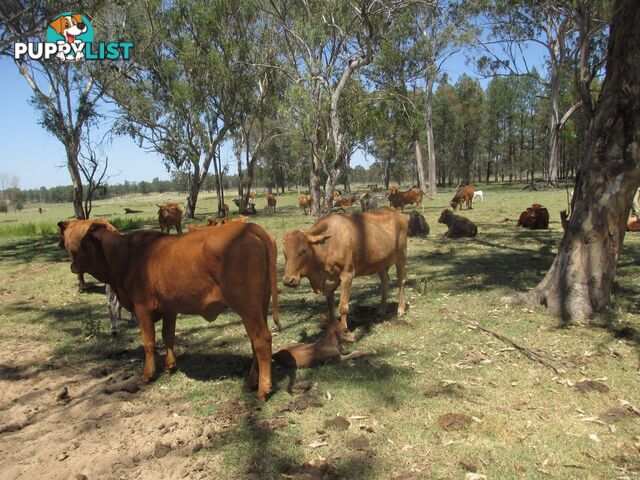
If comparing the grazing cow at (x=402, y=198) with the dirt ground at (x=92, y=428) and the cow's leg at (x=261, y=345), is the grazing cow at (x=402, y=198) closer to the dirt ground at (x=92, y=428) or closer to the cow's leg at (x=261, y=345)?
the dirt ground at (x=92, y=428)

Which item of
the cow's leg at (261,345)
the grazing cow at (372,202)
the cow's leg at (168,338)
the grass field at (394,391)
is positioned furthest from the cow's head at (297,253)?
the grazing cow at (372,202)

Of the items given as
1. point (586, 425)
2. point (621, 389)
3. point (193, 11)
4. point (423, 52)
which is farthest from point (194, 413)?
point (423, 52)

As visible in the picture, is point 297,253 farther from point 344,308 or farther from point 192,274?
point 192,274

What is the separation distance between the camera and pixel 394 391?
484cm

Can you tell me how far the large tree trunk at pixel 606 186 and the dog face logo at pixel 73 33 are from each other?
57.3 ft

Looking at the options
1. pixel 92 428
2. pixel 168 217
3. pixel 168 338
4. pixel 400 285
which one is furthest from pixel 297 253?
pixel 168 217

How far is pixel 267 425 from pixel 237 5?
1008 inches

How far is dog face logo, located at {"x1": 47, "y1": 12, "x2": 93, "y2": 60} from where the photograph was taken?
17.2m

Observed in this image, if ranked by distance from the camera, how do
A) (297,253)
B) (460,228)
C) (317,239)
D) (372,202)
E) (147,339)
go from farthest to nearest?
1. (372,202)
2. (460,228)
3. (317,239)
4. (297,253)
5. (147,339)

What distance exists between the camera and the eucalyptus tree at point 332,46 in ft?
57.1

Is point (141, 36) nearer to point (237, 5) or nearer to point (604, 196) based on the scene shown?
point (237, 5)


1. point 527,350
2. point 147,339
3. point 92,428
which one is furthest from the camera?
point 527,350

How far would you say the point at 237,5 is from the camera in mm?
25000

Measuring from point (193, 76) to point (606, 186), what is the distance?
78.1ft
